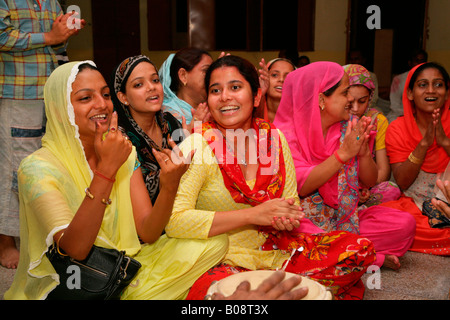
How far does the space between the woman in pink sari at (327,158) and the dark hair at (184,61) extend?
77cm

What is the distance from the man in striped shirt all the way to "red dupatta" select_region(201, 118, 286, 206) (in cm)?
125

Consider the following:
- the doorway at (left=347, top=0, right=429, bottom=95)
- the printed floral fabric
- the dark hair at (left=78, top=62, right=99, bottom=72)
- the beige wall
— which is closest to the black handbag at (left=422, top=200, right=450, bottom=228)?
the printed floral fabric

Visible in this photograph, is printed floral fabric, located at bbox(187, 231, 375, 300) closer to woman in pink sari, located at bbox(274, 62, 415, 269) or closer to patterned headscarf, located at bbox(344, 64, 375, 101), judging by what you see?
woman in pink sari, located at bbox(274, 62, 415, 269)

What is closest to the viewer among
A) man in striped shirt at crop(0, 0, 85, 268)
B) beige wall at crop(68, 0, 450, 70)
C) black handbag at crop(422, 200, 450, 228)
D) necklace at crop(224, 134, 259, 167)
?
necklace at crop(224, 134, 259, 167)

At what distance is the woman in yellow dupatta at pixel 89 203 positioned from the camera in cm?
166

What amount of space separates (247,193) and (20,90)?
1.62 meters

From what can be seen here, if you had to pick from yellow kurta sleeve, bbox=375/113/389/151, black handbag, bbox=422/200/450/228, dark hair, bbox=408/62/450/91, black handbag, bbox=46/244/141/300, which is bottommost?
black handbag, bbox=422/200/450/228

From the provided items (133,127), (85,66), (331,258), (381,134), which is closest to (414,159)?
(381,134)

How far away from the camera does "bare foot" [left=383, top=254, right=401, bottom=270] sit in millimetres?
2713

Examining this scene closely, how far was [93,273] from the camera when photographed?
1.71 metres

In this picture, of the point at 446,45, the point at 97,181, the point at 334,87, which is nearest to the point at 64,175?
the point at 97,181

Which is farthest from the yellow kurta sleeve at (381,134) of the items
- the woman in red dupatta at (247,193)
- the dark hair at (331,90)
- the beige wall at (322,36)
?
the beige wall at (322,36)

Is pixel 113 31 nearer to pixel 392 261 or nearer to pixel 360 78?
pixel 360 78

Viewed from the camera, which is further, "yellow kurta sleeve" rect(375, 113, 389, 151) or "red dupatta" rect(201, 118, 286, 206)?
"yellow kurta sleeve" rect(375, 113, 389, 151)
